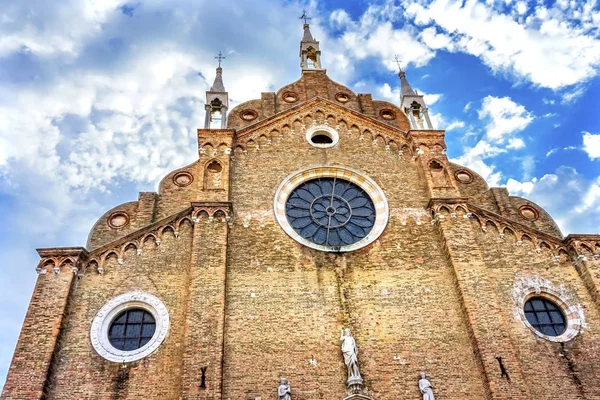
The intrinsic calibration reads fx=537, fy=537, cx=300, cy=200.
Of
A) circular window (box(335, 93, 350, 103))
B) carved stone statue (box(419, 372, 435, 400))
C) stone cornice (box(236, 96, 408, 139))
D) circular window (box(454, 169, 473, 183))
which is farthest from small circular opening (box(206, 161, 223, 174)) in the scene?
carved stone statue (box(419, 372, 435, 400))

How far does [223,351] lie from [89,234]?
568 centimetres

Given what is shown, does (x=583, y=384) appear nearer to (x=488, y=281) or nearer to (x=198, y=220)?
(x=488, y=281)

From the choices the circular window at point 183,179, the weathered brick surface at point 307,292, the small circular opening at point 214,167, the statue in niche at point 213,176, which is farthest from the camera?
the circular window at point 183,179

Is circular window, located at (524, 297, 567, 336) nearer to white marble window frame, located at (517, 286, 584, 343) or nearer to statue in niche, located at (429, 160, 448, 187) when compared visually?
white marble window frame, located at (517, 286, 584, 343)

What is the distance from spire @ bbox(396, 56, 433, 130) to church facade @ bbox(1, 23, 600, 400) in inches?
46.9

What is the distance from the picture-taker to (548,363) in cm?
1334

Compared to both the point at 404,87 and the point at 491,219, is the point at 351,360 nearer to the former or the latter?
the point at 491,219

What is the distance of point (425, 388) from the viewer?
40.9ft

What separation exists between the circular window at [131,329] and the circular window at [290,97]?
9.41 metres

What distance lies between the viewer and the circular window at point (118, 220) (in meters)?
15.7

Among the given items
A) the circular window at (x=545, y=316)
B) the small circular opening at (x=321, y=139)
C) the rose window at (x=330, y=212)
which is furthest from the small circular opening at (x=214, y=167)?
the circular window at (x=545, y=316)

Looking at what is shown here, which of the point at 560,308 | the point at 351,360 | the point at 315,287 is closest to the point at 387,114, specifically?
the point at 315,287

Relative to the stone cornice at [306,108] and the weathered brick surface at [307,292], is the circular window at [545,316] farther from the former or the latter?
the stone cornice at [306,108]

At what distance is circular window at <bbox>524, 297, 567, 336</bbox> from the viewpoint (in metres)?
14.1
